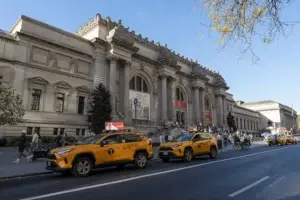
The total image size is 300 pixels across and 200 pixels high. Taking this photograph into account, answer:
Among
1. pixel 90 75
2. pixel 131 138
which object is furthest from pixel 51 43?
pixel 131 138

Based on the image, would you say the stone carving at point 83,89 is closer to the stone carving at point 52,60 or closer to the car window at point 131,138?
the stone carving at point 52,60

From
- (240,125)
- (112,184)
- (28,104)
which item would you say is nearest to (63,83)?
(28,104)

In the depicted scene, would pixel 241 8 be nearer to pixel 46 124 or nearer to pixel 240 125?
pixel 46 124

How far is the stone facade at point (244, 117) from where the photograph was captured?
77.3m

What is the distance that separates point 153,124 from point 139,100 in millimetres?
4617

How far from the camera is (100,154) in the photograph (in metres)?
10.9

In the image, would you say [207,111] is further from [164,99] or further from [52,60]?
[52,60]

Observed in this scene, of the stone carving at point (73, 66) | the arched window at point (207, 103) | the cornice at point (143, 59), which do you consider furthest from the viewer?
the arched window at point (207, 103)

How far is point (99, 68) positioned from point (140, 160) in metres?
23.6

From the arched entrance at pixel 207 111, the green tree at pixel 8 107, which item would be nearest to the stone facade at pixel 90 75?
the arched entrance at pixel 207 111

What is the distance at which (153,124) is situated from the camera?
40000 millimetres

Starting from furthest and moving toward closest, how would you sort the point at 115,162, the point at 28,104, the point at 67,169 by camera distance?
1. the point at 28,104
2. the point at 115,162
3. the point at 67,169

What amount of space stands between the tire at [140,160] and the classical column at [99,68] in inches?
863

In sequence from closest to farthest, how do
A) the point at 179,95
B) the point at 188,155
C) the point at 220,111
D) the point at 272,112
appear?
the point at 188,155
the point at 179,95
the point at 220,111
the point at 272,112
